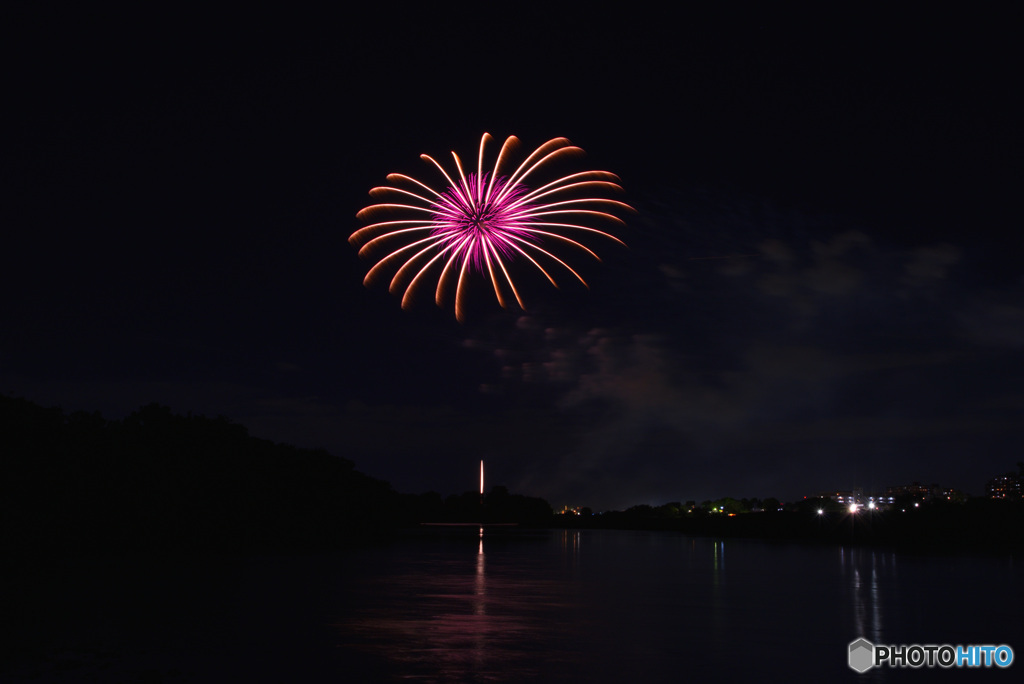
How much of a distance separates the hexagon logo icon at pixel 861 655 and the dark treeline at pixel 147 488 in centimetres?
4152

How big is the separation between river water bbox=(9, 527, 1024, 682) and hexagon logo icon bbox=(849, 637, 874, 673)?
12.4 inches

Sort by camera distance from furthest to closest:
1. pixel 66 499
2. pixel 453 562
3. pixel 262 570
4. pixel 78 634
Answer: pixel 66 499, pixel 453 562, pixel 262 570, pixel 78 634

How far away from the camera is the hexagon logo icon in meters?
19.4

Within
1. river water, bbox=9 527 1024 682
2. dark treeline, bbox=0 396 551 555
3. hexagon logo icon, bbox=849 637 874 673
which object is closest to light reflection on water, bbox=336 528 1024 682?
river water, bbox=9 527 1024 682

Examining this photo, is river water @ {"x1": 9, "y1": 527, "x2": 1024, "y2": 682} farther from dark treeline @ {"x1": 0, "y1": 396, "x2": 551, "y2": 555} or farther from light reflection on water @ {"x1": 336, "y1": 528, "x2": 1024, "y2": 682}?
dark treeline @ {"x1": 0, "y1": 396, "x2": 551, "y2": 555}

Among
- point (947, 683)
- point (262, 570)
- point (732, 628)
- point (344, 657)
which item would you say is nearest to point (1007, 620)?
point (732, 628)

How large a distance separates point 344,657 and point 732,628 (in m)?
11.4

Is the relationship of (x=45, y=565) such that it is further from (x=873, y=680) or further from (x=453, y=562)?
(x=873, y=680)

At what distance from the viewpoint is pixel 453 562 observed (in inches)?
2267

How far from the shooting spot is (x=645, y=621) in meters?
26.5

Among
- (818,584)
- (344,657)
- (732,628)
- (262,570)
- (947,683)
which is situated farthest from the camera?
(262,570)

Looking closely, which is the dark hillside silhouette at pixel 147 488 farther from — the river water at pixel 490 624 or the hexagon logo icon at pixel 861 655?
the hexagon logo icon at pixel 861 655

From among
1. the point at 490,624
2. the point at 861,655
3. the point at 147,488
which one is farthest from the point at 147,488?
the point at 861,655

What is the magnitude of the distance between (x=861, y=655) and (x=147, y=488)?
2662 inches
